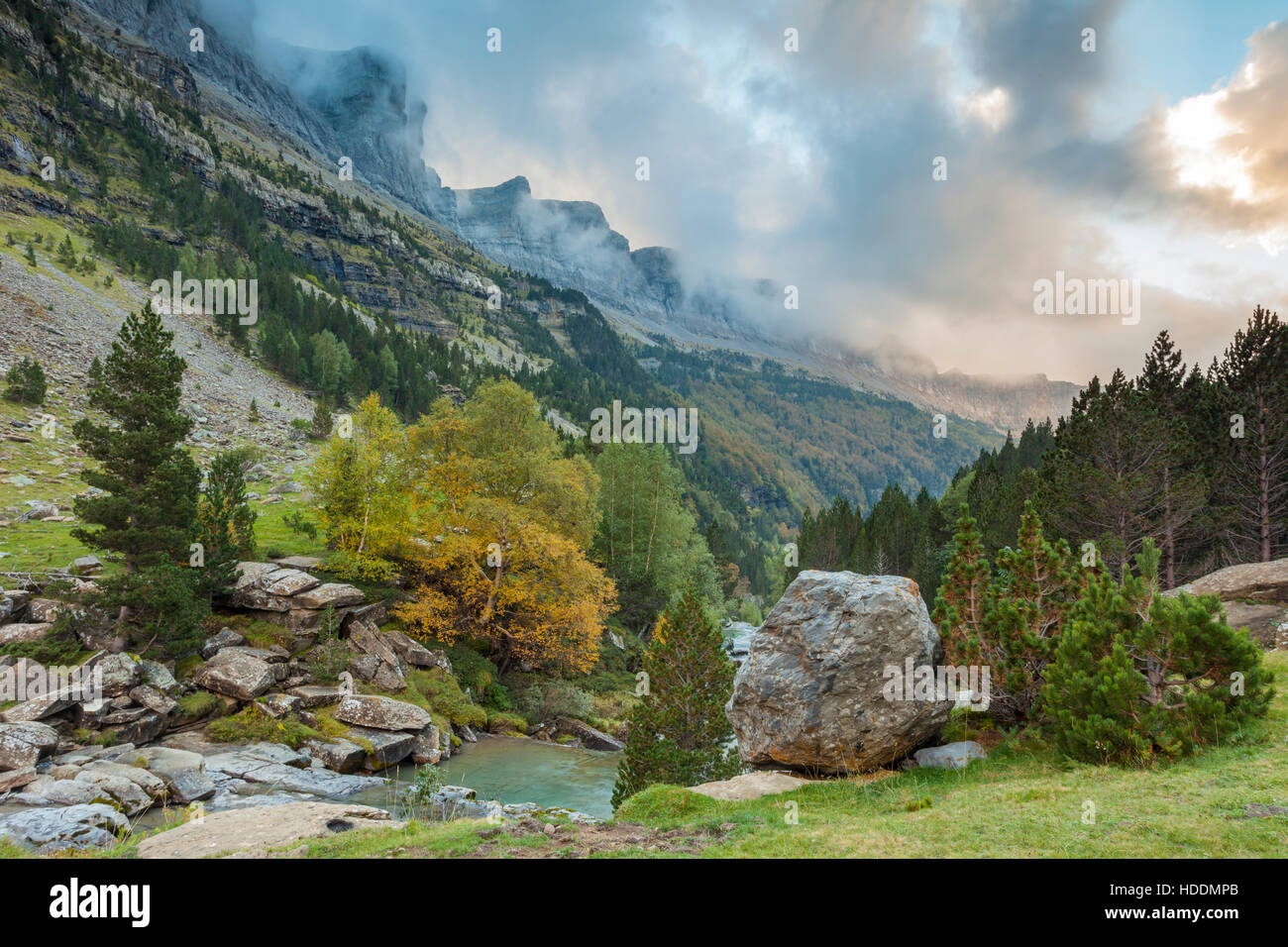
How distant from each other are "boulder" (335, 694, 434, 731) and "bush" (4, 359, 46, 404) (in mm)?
39843

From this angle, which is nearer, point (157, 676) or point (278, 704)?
point (157, 676)

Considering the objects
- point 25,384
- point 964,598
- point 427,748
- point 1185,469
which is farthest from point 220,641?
point 1185,469

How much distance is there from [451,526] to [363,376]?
7565cm

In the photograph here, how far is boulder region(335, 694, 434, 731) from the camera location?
25906mm

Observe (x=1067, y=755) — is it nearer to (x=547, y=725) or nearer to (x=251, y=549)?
(x=547, y=725)

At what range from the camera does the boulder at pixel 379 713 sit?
85.0 feet

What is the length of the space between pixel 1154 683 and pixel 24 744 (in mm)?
30962

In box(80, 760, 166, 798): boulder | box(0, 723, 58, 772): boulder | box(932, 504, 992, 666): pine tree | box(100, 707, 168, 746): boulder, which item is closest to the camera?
box(932, 504, 992, 666): pine tree

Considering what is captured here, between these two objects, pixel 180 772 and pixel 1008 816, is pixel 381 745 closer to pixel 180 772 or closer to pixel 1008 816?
pixel 180 772

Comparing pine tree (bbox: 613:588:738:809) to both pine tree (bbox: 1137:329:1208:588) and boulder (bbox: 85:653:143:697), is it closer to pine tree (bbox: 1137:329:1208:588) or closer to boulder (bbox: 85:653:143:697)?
boulder (bbox: 85:653:143:697)

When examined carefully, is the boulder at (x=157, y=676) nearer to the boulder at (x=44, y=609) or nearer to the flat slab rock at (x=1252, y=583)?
the boulder at (x=44, y=609)

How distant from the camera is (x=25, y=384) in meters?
44.7

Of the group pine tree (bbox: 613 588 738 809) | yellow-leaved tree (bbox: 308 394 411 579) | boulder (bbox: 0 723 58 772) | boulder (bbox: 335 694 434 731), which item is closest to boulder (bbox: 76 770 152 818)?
boulder (bbox: 0 723 58 772)
